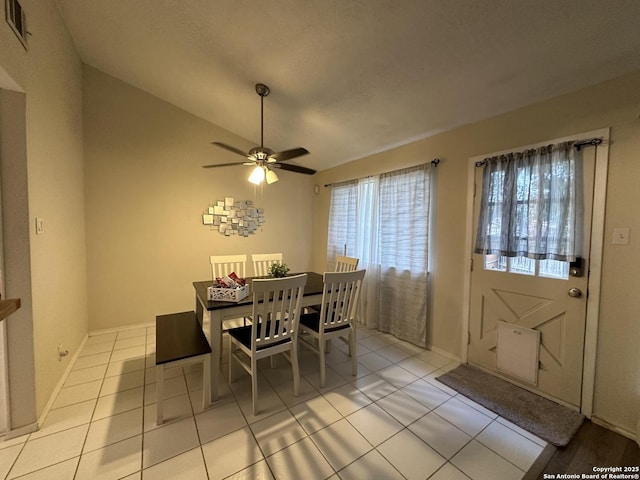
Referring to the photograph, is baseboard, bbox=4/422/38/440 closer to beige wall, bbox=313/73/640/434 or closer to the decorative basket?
the decorative basket

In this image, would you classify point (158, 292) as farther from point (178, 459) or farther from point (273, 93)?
point (273, 93)

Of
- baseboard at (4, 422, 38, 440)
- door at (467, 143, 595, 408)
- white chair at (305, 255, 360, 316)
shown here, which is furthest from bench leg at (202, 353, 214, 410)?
door at (467, 143, 595, 408)

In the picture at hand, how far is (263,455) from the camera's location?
1.53m

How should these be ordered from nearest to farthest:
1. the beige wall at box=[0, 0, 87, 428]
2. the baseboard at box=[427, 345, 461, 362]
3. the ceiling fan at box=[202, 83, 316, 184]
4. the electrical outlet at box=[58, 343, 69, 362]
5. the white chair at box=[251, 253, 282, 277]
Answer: the beige wall at box=[0, 0, 87, 428]
the electrical outlet at box=[58, 343, 69, 362]
the ceiling fan at box=[202, 83, 316, 184]
the baseboard at box=[427, 345, 461, 362]
the white chair at box=[251, 253, 282, 277]

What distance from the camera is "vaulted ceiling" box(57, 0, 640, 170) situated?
153 centimetres

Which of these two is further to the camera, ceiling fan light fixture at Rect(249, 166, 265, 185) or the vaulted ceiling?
ceiling fan light fixture at Rect(249, 166, 265, 185)

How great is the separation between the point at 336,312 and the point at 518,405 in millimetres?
1602

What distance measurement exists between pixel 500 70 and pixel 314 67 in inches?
56.8

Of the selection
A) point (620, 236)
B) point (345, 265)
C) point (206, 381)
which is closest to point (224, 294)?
point (206, 381)

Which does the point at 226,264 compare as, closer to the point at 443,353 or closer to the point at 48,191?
the point at 48,191

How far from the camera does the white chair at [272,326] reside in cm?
181

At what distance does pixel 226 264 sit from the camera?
3.23 m

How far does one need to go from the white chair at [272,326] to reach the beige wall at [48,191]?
1326 millimetres

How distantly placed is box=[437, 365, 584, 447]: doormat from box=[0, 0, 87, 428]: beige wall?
10.5ft
